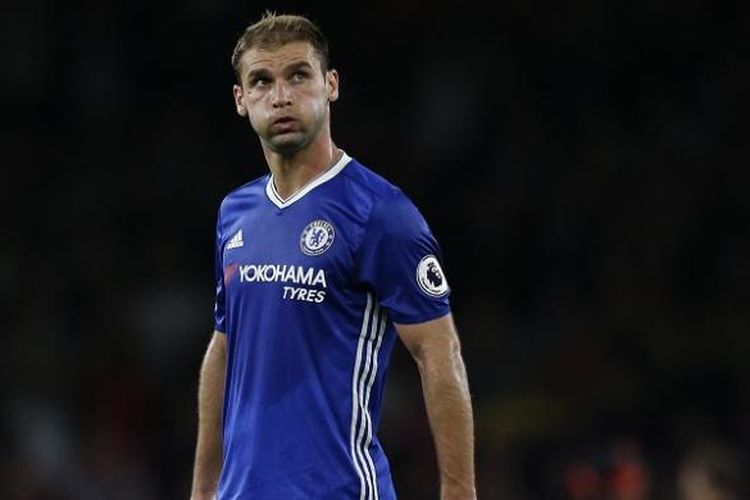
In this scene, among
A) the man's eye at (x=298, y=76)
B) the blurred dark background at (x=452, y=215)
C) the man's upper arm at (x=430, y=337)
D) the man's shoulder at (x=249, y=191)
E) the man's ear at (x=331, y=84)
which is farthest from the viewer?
the blurred dark background at (x=452, y=215)

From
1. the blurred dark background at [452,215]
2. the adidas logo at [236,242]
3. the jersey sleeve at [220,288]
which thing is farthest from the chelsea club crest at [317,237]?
the blurred dark background at [452,215]

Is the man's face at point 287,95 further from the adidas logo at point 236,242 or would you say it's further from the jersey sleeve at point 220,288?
the jersey sleeve at point 220,288

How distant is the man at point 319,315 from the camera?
4.42m

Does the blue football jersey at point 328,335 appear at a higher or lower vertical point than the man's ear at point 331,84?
lower

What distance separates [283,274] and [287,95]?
45cm

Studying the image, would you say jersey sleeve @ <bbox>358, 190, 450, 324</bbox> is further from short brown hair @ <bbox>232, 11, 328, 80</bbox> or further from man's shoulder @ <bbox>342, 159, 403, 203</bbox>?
short brown hair @ <bbox>232, 11, 328, 80</bbox>

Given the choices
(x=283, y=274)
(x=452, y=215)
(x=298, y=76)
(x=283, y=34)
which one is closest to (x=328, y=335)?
(x=283, y=274)

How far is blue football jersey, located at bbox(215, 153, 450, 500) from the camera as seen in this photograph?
174 inches

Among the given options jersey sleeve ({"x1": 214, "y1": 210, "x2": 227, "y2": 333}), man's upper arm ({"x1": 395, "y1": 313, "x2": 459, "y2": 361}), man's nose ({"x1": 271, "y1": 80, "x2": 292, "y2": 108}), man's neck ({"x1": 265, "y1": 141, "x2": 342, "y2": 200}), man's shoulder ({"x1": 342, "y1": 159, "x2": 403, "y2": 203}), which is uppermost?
man's nose ({"x1": 271, "y1": 80, "x2": 292, "y2": 108})

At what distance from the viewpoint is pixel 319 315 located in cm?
445

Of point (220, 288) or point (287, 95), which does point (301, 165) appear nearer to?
point (287, 95)

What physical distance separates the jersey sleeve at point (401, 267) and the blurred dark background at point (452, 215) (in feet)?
17.3

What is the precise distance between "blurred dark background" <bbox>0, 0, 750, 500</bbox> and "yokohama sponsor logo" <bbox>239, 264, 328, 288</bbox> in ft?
17.4

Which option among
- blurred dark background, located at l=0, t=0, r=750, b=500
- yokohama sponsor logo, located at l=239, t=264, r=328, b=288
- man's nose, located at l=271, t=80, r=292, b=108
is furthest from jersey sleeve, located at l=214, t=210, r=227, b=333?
blurred dark background, located at l=0, t=0, r=750, b=500
